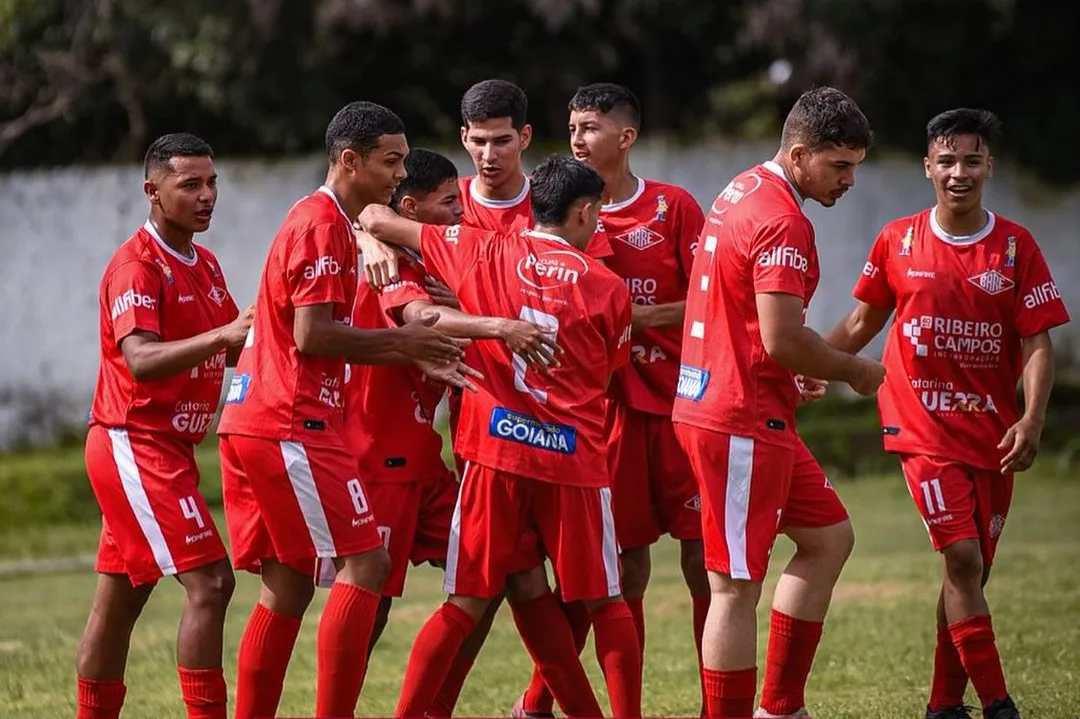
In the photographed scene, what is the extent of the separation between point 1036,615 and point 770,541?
180 inches

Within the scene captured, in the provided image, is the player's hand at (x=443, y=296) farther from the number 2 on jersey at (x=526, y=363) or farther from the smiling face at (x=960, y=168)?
the smiling face at (x=960, y=168)

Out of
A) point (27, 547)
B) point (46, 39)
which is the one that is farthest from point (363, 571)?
point (46, 39)

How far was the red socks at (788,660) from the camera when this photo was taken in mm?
7395

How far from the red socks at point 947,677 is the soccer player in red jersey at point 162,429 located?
336cm

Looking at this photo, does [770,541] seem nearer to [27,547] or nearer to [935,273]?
[935,273]

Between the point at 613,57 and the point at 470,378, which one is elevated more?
the point at 613,57

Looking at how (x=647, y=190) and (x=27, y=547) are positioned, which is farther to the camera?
(x=27, y=547)

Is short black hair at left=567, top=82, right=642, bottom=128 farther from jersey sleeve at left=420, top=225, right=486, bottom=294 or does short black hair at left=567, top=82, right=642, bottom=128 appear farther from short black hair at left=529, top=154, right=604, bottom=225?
jersey sleeve at left=420, top=225, right=486, bottom=294

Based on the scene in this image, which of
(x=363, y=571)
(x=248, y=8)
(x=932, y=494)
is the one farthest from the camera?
(x=248, y=8)

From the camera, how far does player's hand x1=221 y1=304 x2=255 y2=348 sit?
22.9ft

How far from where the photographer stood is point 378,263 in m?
7.46

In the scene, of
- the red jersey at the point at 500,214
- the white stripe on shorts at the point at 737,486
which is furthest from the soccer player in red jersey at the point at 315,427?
the white stripe on shorts at the point at 737,486

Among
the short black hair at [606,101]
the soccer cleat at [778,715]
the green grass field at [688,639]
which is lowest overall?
the green grass field at [688,639]

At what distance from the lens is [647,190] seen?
8.48 meters
